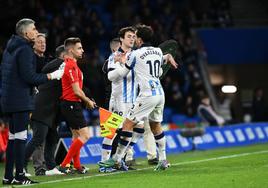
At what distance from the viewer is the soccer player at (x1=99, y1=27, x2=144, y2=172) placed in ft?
47.7

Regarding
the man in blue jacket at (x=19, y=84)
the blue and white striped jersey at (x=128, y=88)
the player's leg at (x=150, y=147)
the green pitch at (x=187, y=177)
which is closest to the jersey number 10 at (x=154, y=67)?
the blue and white striped jersey at (x=128, y=88)

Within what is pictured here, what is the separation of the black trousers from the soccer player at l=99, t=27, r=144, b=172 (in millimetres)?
898

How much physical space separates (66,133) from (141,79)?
4563mm

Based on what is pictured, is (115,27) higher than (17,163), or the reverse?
(115,27)

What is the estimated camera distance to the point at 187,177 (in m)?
12.7

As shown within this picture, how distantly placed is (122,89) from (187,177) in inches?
114

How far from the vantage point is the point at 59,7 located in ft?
91.7

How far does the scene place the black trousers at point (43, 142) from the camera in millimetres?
14352

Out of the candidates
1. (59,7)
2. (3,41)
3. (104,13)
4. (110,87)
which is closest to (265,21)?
(104,13)

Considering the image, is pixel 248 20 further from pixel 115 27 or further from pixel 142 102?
pixel 142 102

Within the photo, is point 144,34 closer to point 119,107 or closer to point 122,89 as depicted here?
point 122,89

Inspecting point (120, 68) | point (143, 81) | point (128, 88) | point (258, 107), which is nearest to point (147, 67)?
point (143, 81)

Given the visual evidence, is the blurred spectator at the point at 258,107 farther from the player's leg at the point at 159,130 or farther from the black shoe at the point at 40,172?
the black shoe at the point at 40,172

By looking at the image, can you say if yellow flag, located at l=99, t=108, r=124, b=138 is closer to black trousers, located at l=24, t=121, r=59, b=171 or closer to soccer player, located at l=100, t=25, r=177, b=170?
soccer player, located at l=100, t=25, r=177, b=170
